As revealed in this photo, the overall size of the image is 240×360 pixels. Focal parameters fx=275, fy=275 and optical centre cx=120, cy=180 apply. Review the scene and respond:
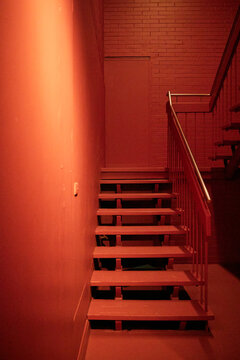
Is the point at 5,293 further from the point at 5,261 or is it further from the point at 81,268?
the point at 81,268

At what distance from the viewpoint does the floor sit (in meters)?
1.90

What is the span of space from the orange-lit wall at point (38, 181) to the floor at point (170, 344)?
0.37m

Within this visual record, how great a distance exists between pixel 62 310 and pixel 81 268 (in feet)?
2.00

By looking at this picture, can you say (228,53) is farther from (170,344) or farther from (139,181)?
(170,344)

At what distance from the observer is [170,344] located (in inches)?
79.7

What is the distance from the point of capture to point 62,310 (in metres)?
1.36

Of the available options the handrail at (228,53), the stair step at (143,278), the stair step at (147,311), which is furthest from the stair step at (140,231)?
the handrail at (228,53)

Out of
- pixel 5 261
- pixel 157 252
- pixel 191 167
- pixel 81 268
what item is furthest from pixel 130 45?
pixel 5 261

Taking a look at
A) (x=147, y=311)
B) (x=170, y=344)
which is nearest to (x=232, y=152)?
(x=147, y=311)

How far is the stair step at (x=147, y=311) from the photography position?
2113mm

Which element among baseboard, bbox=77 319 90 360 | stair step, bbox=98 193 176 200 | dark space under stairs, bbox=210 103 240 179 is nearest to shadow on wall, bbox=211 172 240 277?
dark space under stairs, bbox=210 103 240 179

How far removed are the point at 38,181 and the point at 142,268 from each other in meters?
2.17

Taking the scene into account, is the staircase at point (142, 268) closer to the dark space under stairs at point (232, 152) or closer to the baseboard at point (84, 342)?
the baseboard at point (84, 342)

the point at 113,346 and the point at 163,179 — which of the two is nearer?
the point at 113,346
